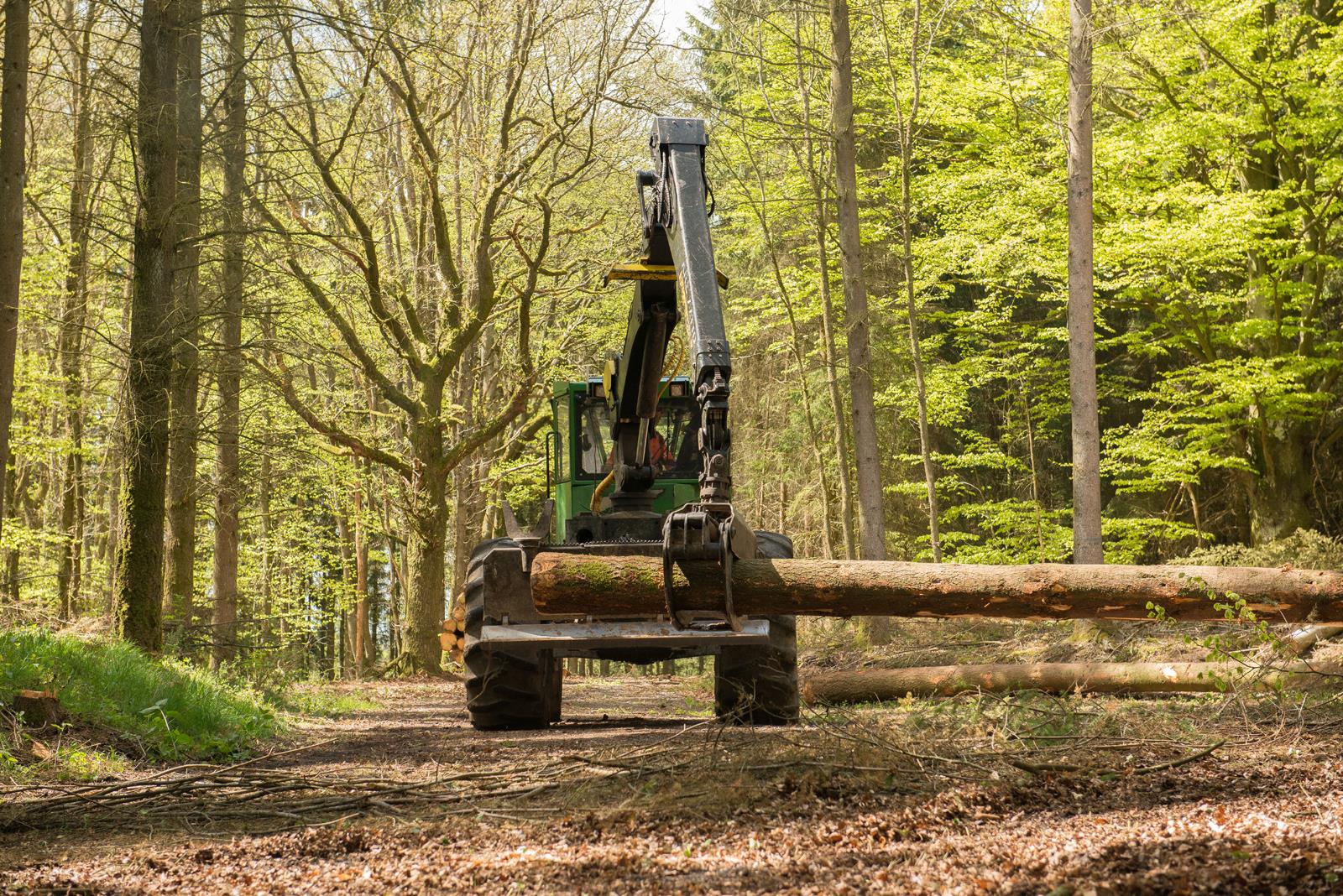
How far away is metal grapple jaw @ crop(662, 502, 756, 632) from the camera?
5125 millimetres

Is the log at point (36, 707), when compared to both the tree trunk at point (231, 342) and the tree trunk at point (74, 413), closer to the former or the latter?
the tree trunk at point (231, 342)

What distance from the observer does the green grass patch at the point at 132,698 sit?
286 inches

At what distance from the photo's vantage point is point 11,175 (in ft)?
31.0

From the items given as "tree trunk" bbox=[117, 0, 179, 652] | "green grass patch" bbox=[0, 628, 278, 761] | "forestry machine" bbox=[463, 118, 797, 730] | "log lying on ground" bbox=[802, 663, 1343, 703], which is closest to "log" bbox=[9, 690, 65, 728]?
"green grass patch" bbox=[0, 628, 278, 761]

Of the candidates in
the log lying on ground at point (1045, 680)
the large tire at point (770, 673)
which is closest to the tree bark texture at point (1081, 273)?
the log lying on ground at point (1045, 680)

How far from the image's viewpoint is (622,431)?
31.7 ft

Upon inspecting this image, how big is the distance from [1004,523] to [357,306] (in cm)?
1322

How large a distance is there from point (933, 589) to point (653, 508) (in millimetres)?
4730

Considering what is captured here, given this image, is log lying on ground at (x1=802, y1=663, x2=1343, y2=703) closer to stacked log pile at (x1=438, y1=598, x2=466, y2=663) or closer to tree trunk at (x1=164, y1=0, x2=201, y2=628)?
stacked log pile at (x1=438, y1=598, x2=466, y2=663)

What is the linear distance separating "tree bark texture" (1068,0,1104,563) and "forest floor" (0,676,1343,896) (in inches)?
259

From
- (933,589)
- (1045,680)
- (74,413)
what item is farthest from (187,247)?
(74,413)

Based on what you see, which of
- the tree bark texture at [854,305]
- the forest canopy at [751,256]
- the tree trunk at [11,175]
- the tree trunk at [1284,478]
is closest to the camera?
the tree trunk at [11,175]

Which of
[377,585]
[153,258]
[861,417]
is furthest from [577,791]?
[377,585]

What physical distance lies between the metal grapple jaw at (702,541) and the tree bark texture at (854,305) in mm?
10580
